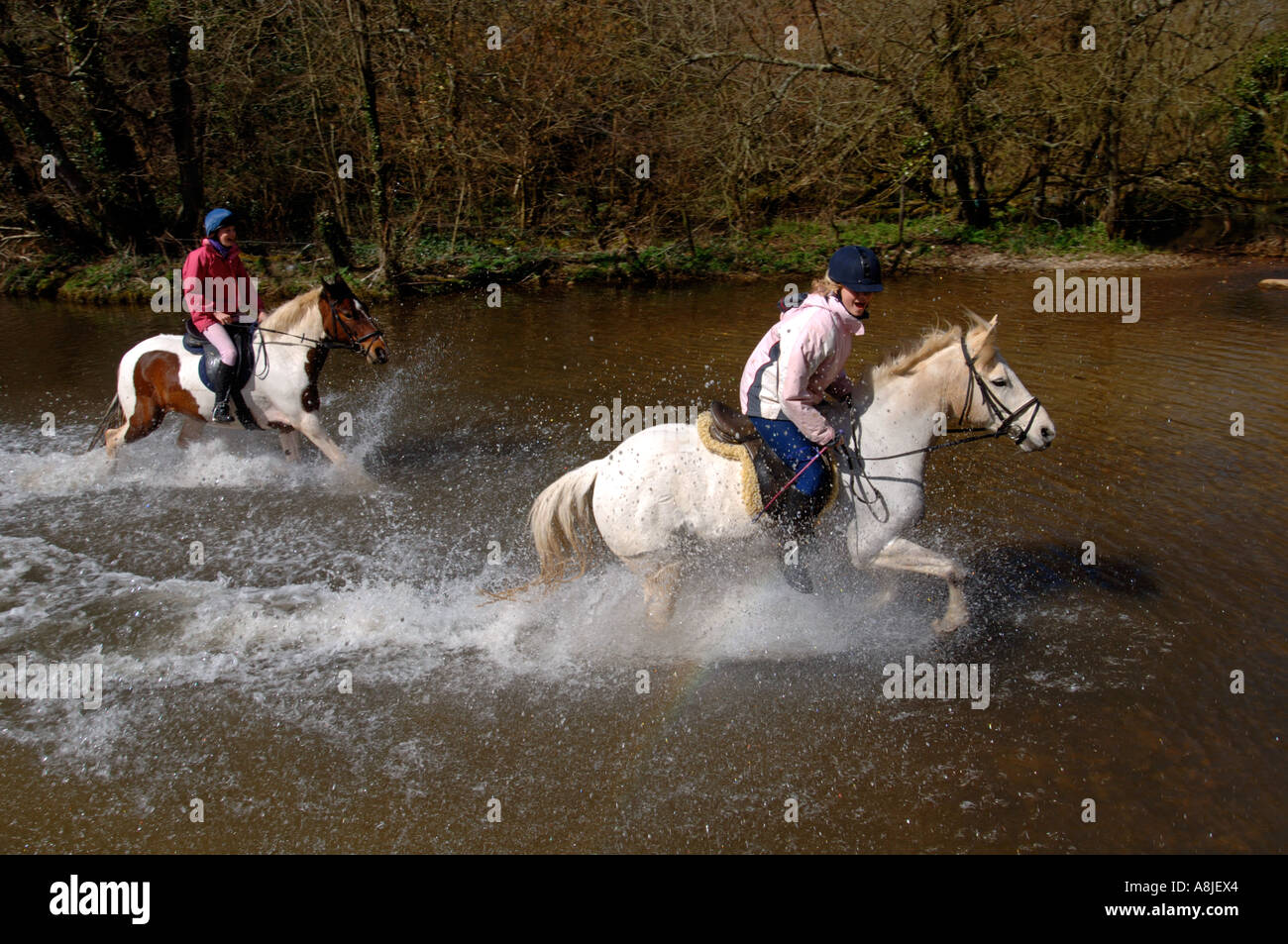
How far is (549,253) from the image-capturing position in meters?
18.6

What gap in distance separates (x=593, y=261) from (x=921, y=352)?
13537 millimetres

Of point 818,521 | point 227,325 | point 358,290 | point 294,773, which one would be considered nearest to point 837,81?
point 358,290

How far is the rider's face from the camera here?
5285 millimetres

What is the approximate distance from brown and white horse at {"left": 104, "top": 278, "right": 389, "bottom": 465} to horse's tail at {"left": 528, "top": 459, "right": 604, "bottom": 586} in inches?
146

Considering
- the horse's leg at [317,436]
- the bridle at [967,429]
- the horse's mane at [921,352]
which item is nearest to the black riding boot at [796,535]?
the bridle at [967,429]

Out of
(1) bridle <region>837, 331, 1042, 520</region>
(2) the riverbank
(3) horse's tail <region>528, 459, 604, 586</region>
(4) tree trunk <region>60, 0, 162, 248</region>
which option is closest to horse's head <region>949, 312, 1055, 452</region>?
(1) bridle <region>837, 331, 1042, 520</region>

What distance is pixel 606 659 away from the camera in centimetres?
623

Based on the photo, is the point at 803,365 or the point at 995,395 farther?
the point at 995,395

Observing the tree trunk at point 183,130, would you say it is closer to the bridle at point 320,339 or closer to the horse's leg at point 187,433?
the horse's leg at point 187,433

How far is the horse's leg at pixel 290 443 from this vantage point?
923 centimetres

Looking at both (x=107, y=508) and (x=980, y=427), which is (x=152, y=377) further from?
(x=980, y=427)

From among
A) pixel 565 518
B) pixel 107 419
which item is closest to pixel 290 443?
pixel 107 419

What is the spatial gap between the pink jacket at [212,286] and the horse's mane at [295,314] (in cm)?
29

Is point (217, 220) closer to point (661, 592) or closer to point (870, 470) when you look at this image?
point (661, 592)
